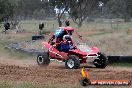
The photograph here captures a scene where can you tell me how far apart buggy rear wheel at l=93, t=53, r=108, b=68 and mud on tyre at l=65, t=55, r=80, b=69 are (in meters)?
1.23

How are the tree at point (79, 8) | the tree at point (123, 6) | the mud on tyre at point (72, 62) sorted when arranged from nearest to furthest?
1. the mud on tyre at point (72, 62)
2. the tree at point (79, 8)
3. the tree at point (123, 6)

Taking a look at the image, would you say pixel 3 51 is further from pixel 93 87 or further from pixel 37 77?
pixel 93 87

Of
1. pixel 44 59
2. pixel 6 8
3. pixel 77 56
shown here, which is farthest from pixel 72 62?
pixel 6 8

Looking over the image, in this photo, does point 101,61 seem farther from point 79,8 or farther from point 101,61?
point 79,8

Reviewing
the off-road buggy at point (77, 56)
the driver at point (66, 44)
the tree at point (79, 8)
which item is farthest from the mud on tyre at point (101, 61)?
the tree at point (79, 8)

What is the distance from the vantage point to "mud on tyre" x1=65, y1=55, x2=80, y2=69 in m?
13.4

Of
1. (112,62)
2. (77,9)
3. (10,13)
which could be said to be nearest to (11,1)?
(10,13)

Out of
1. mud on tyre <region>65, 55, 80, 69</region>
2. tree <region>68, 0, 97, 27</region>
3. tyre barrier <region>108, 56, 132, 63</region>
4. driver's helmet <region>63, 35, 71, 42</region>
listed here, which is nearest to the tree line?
tree <region>68, 0, 97, 27</region>

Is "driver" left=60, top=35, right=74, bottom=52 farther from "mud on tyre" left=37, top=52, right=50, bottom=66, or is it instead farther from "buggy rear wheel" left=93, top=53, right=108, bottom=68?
"buggy rear wheel" left=93, top=53, right=108, bottom=68

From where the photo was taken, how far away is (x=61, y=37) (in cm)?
1474

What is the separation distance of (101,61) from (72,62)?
1339 mm

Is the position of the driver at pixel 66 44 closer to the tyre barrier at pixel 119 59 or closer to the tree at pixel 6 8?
the tyre barrier at pixel 119 59

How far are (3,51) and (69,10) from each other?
35781mm

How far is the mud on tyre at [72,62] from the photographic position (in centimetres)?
1343
